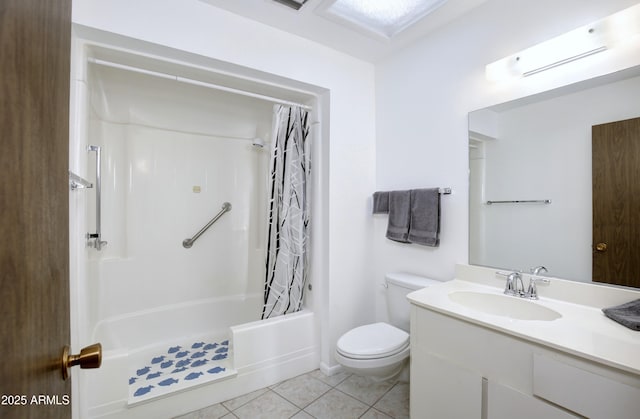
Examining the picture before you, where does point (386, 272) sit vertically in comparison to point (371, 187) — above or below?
below

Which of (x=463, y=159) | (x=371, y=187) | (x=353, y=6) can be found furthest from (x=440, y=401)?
(x=353, y=6)

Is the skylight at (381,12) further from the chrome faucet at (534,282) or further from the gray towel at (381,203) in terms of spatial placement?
the chrome faucet at (534,282)

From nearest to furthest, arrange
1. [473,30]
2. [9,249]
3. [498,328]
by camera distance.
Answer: [9,249] → [498,328] → [473,30]

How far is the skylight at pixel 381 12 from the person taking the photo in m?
1.67

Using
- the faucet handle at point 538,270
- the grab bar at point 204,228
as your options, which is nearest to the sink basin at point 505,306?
the faucet handle at point 538,270

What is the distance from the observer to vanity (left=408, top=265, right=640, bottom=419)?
0.87 meters

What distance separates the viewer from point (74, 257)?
1.39 meters

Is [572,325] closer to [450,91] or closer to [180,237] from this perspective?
[450,91]

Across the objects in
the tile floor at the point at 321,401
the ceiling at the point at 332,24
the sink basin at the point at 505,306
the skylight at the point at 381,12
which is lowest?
the tile floor at the point at 321,401

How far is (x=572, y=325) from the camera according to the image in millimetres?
1081

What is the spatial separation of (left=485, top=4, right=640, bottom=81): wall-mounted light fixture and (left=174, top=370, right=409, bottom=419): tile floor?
79.7 inches

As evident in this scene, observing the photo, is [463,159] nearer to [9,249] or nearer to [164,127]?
[9,249]

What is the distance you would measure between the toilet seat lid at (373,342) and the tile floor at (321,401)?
40 centimetres

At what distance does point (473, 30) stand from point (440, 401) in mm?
2041
